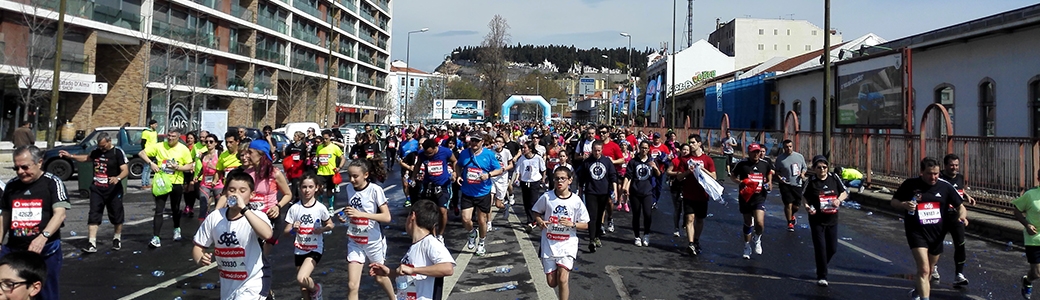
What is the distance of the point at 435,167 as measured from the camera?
9.08 m

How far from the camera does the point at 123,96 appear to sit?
3434cm

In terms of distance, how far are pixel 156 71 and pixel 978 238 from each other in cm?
3599

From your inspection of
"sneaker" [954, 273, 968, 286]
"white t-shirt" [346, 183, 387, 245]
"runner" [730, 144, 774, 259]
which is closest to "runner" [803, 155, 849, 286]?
"runner" [730, 144, 774, 259]

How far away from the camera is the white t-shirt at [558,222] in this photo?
5754mm

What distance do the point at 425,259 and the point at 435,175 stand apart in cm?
484

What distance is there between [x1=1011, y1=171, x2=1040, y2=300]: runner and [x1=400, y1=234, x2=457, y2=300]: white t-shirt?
220 inches

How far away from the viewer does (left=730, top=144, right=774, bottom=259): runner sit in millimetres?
8836

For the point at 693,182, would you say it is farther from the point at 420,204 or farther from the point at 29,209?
the point at 29,209

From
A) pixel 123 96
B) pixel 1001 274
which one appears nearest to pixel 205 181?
pixel 1001 274

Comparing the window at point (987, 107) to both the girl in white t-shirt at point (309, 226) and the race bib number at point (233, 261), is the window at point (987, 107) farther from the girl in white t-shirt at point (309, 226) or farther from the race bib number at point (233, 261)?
the race bib number at point (233, 261)

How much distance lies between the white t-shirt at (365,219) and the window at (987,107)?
60.5 feet

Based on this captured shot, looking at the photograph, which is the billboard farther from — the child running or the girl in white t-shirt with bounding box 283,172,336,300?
the girl in white t-shirt with bounding box 283,172,336,300

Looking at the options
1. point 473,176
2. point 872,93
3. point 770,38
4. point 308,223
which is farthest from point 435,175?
point 770,38

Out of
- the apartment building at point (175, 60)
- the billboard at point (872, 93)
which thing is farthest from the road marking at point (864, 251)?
the apartment building at point (175, 60)
